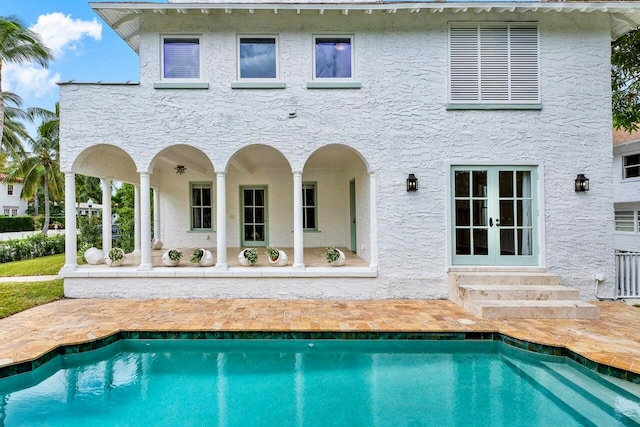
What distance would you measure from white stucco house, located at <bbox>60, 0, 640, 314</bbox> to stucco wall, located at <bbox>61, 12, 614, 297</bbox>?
3cm

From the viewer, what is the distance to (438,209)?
294 inches

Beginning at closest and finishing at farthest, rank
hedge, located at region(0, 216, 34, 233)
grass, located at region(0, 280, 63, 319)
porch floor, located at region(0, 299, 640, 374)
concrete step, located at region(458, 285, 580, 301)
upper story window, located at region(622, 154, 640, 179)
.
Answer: porch floor, located at region(0, 299, 640, 374)
concrete step, located at region(458, 285, 580, 301)
grass, located at region(0, 280, 63, 319)
upper story window, located at region(622, 154, 640, 179)
hedge, located at region(0, 216, 34, 233)

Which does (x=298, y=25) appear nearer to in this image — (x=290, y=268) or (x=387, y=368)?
(x=290, y=268)

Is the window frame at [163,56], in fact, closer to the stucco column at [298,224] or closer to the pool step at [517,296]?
the stucco column at [298,224]

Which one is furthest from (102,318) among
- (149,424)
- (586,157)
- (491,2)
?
(586,157)

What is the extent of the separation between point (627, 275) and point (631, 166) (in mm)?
12872

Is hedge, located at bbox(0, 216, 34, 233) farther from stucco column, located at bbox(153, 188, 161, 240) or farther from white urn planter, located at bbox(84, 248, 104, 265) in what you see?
white urn planter, located at bbox(84, 248, 104, 265)

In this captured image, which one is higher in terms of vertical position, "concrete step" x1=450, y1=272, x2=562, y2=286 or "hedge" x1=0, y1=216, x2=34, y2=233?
"hedge" x1=0, y1=216, x2=34, y2=233

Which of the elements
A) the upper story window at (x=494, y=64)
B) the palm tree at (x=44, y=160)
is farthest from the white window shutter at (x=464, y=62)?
the palm tree at (x=44, y=160)

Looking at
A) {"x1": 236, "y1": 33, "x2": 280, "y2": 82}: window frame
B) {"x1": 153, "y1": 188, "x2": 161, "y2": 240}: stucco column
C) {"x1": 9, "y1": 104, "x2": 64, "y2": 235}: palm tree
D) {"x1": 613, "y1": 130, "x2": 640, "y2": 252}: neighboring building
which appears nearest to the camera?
{"x1": 236, "y1": 33, "x2": 280, "y2": 82}: window frame

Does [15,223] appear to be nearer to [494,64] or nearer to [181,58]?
[181,58]

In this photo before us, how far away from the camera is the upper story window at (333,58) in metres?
7.57

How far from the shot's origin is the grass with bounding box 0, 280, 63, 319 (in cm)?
683

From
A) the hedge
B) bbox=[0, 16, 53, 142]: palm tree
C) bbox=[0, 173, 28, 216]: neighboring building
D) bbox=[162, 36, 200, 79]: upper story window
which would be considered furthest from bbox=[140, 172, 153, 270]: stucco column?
bbox=[0, 173, 28, 216]: neighboring building
